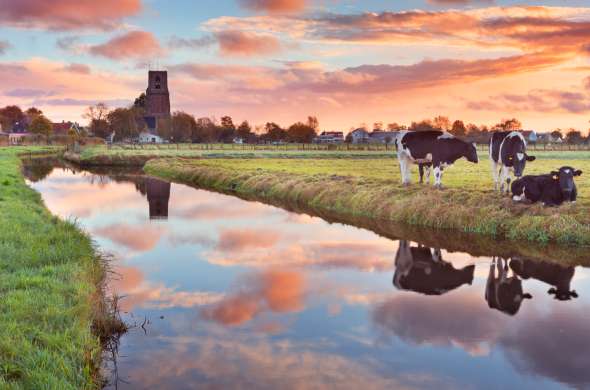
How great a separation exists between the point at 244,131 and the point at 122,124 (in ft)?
96.5

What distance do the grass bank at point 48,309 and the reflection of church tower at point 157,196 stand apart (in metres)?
10.5

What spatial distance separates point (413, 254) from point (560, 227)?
438 centimetres

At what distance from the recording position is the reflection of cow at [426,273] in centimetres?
1358

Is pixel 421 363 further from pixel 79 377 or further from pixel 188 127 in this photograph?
pixel 188 127

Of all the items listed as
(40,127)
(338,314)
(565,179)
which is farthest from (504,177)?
(40,127)

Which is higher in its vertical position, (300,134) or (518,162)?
(300,134)

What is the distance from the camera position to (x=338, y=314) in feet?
38.0

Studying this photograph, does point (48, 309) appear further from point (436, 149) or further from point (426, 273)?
point (436, 149)

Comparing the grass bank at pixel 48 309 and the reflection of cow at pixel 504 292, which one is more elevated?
the grass bank at pixel 48 309

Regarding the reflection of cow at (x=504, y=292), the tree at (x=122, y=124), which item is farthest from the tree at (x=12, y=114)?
the reflection of cow at (x=504, y=292)

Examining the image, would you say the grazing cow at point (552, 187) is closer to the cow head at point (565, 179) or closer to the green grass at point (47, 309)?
the cow head at point (565, 179)

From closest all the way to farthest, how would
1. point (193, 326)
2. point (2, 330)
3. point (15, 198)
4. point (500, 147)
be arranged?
point (2, 330) → point (193, 326) → point (500, 147) → point (15, 198)

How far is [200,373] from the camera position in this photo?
8688 millimetres

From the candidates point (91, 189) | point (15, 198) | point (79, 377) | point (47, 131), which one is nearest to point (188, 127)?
point (47, 131)
